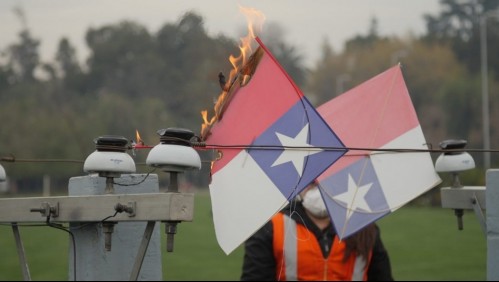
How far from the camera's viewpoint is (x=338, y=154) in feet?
16.4

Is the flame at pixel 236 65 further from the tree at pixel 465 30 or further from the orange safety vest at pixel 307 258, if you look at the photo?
the tree at pixel 465 30

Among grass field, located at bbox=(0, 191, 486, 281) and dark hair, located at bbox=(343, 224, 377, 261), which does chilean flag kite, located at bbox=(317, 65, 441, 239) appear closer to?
dark hair, located at bbox=(343, 224, 377, 261)

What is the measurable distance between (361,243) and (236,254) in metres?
16.9

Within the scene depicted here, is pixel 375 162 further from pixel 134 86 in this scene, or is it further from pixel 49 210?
pixel 134 86

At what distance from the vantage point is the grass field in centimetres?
1780

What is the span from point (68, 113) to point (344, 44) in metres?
41.0

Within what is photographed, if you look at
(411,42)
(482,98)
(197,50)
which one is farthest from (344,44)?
(197,50)

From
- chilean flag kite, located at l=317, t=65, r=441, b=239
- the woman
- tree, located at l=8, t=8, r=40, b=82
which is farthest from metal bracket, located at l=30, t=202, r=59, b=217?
tree, located at l=8, t=8, r=40, b=82

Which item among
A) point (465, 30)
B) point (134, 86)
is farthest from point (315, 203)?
point (465, 30)

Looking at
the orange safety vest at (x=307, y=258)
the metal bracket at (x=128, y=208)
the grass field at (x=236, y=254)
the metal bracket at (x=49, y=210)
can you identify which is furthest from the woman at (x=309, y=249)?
the grass field at (x=236, y=254)

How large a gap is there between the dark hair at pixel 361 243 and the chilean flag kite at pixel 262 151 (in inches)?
59.8

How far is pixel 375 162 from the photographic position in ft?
20.1

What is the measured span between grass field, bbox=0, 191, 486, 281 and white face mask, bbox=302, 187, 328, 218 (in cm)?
678

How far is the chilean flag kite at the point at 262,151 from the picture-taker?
492cm
